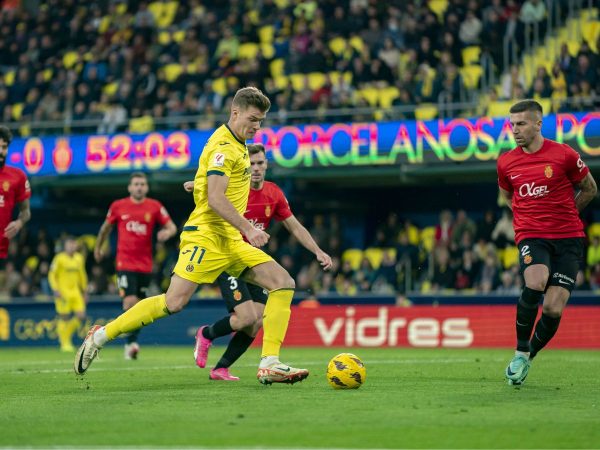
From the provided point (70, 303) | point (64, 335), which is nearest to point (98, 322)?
point (70, 303)

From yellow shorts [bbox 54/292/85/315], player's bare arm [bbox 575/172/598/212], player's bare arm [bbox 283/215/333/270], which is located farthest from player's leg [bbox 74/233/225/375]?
yellow shorts [bbox 54/292/85/315]

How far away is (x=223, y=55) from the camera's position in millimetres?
28125

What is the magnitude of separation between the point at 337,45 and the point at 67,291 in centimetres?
917

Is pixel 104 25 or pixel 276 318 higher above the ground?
pixel 104 25

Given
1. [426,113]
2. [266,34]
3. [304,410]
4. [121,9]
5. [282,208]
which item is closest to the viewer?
[304,410]

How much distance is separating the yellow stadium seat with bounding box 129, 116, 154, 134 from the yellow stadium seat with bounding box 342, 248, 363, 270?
5.42m

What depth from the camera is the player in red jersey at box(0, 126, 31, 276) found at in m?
12.5

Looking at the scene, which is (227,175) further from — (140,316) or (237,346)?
(237,346)

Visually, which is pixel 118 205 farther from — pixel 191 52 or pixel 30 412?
pixel 191 52

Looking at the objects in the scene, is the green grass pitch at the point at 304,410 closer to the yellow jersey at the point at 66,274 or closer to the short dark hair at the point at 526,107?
the short dark hair at the point at 526,107

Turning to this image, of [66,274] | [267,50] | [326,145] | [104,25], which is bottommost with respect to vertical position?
[66,274]

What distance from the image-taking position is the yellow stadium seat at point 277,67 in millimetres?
27344

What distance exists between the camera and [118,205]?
1712cm

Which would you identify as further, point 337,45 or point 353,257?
point 337,45
